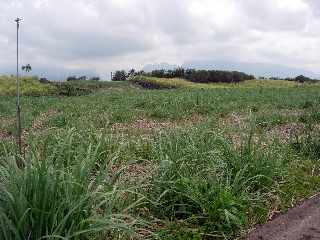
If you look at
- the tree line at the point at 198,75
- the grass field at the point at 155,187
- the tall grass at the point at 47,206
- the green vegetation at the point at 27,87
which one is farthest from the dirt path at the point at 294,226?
the tree line at the point at 198,75

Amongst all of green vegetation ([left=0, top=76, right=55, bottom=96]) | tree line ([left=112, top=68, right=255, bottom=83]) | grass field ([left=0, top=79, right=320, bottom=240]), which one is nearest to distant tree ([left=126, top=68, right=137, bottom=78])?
tree line ([left=112, top=68, right=255, bottom=83])

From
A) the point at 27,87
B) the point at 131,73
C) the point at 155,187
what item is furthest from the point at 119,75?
Answer: the point at 155,187

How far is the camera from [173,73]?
61125mm

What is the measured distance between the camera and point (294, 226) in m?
4.81

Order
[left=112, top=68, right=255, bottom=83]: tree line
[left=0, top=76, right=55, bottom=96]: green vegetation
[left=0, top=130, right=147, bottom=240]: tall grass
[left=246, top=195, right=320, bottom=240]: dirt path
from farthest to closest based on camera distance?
→ [left=112, top=68, right=255, bottom=83]: tree line
[left=0, top=76, right=55, bottom=96]: green vegetation
[left=246, top=195, right=320, bottom=240]: dirt path
[left=0, top=130, right=147, bottom=240]: tall grass

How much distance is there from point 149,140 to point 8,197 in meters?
3.29

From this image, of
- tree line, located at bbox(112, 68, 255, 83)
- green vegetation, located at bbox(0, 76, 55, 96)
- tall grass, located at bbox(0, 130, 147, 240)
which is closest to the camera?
tall grass, located at bbox(0, 130, 147, 240)

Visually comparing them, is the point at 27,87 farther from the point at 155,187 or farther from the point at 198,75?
the point at 155,187

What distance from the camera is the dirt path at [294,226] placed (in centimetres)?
454

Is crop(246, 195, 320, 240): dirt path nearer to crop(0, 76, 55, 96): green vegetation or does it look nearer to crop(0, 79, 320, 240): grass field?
crop(0, 79, 320, 240): grass field

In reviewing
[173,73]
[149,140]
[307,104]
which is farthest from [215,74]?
[149,140]

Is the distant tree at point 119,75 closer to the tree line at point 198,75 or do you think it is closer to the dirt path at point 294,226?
the tree line at point 198,75

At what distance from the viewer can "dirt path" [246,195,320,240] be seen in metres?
4.54

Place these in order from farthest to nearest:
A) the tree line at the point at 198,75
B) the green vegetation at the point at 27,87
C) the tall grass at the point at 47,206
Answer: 1. the tree line at the point at 198,75
2. the green vegetation at the point at 27,87
3. the tall grass at the point at 47,206
